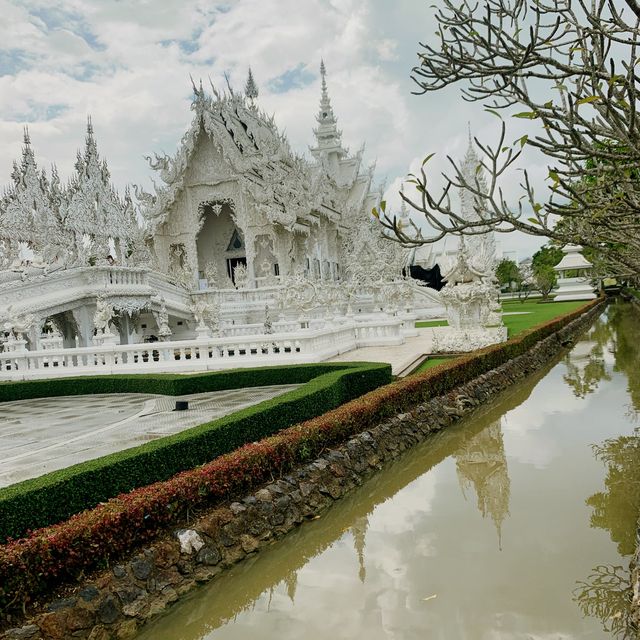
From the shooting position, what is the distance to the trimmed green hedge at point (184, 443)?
4.71 metres

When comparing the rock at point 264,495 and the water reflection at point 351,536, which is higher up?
the rock at point 264,495

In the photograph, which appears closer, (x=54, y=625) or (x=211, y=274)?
(x=54, y=625)

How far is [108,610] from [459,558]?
272 centimetres

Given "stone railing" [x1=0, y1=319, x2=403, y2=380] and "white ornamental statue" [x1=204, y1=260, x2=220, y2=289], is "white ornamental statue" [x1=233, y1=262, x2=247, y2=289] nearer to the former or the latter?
"white ornamental statue" [x1=204, y1=260, x2=220, y2=289]

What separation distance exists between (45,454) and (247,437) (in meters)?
2.34

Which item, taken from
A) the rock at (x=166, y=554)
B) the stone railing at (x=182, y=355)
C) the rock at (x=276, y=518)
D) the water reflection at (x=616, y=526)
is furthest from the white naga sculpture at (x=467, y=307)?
the rock at (x=166, y=554)

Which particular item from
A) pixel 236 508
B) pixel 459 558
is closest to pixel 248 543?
pixel 236 508

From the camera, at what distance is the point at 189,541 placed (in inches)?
207

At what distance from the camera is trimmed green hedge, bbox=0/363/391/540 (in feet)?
15.4

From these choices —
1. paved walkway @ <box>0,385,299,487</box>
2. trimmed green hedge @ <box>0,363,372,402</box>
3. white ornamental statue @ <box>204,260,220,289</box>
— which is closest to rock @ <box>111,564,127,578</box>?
paved walkway @ <box>0,385,299,487</box>

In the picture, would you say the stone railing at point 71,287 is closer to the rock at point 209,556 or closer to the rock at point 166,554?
the rock at point 209,556

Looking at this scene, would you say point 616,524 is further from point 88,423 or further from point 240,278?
point 240,278

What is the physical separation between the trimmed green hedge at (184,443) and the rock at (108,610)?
74cm

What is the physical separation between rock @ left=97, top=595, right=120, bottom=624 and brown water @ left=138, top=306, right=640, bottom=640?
0.94ft
